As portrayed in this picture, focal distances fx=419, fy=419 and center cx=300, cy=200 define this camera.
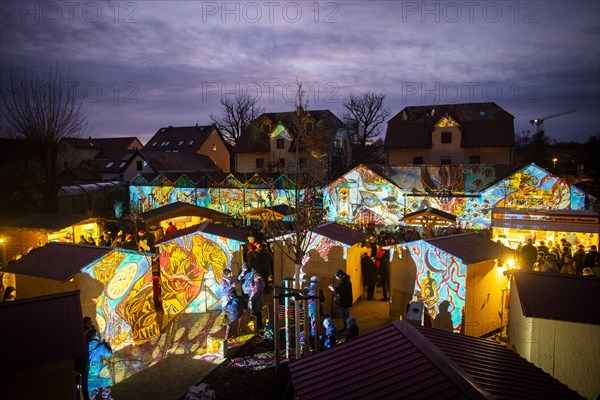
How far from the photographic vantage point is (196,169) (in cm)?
3775

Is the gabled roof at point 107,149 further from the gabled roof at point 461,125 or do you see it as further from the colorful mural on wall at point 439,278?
the colorful mural on wall at point 439,278

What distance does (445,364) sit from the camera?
3.93m

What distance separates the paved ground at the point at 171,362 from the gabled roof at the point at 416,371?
415cm

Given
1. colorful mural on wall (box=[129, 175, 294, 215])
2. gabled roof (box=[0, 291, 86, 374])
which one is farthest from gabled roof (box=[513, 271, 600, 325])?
colorful mural on wall (box=[129, 175, 294, 215])

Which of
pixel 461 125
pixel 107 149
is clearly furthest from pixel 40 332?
pixel 107 149

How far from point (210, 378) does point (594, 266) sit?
10416 millimetres

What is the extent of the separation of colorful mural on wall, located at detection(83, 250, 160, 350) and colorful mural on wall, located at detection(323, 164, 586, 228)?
1386 centimetres

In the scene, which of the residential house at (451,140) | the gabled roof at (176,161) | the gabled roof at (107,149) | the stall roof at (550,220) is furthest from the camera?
the gabled roof at (107,149)

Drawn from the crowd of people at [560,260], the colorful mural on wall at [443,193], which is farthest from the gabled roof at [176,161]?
the crowd of people at [560,260]

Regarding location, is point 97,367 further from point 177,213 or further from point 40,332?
point 177,213

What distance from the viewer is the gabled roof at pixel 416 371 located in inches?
148

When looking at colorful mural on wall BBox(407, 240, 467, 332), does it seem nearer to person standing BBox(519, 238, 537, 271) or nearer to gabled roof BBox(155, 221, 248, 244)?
person standing BBox(519, 238, 537, 271)

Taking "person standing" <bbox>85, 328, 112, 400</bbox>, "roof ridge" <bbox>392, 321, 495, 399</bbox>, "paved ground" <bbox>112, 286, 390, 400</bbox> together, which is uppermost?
"roof ridge" <bbox>392, 321, 495, 399</bbox>

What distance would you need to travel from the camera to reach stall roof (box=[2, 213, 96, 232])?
589 inches
